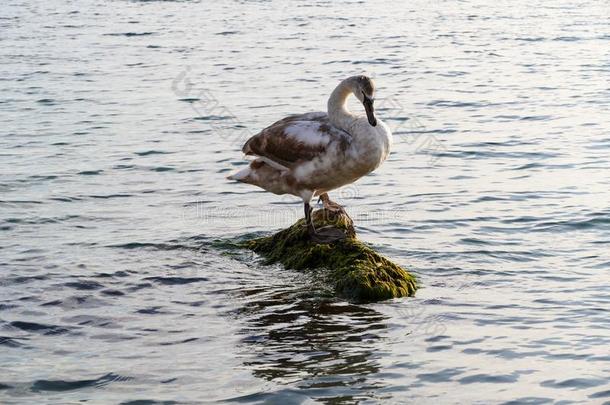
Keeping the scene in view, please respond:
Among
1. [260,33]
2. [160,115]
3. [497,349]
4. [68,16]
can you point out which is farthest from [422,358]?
[68,16]

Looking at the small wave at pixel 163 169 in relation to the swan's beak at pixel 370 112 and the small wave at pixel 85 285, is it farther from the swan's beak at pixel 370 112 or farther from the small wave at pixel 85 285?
the swan's beak at pixel 370 112

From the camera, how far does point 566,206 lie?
1420 centimetres

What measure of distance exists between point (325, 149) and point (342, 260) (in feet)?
3.68

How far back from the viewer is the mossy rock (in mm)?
10523

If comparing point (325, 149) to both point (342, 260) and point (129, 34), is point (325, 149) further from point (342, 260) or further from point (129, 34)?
point (129, 34)

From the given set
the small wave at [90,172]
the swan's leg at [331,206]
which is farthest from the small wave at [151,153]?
the swan's leg at [331,206]

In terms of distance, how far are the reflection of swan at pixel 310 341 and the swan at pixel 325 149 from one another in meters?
1.09

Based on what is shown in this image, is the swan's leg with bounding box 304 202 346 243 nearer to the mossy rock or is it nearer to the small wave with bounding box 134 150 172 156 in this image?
the mossy rock

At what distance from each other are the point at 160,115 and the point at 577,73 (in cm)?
931

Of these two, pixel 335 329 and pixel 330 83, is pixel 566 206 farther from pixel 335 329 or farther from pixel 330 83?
pixel 330 83

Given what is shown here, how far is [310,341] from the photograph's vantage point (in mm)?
9438

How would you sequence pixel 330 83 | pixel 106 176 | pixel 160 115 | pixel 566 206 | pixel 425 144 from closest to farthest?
pixel 566 206 < pixel 106 176 < pixel 425 144 < pixel 160 115 < pixel 330 83

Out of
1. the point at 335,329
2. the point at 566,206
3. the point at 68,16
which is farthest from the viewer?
the point at 68,16

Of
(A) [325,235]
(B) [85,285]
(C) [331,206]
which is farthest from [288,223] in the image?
(B) [85,285]
